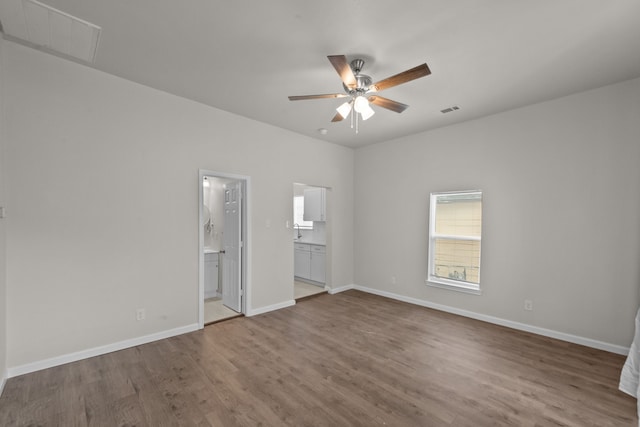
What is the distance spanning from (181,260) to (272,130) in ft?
7.66

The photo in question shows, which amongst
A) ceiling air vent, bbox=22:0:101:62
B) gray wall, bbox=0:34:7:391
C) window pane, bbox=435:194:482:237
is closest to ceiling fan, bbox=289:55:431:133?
ceiling air vent, bbox=22:0:101:62

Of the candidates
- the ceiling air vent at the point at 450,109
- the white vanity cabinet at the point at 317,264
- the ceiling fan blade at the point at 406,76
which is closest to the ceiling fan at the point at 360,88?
the ceiling fan blade at the point at 406,76

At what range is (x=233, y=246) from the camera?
171 inches

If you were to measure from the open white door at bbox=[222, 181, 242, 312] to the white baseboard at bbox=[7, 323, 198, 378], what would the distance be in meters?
0.86

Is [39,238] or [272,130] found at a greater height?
[272,130]

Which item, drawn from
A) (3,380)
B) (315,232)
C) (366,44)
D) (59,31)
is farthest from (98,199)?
(315,232)

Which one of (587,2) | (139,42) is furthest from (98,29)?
(587,2)

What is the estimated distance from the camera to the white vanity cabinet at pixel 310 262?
19.4ft

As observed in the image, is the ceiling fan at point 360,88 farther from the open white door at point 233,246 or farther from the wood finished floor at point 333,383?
the wood finished floor at point 333,383

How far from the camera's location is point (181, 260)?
11.4 ft

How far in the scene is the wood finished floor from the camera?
206 centimetres

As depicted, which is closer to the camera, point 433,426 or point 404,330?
point 433,426

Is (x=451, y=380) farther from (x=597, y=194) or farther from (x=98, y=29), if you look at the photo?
(x=98, y=29)

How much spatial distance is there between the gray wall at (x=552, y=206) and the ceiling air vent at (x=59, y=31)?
437cm
